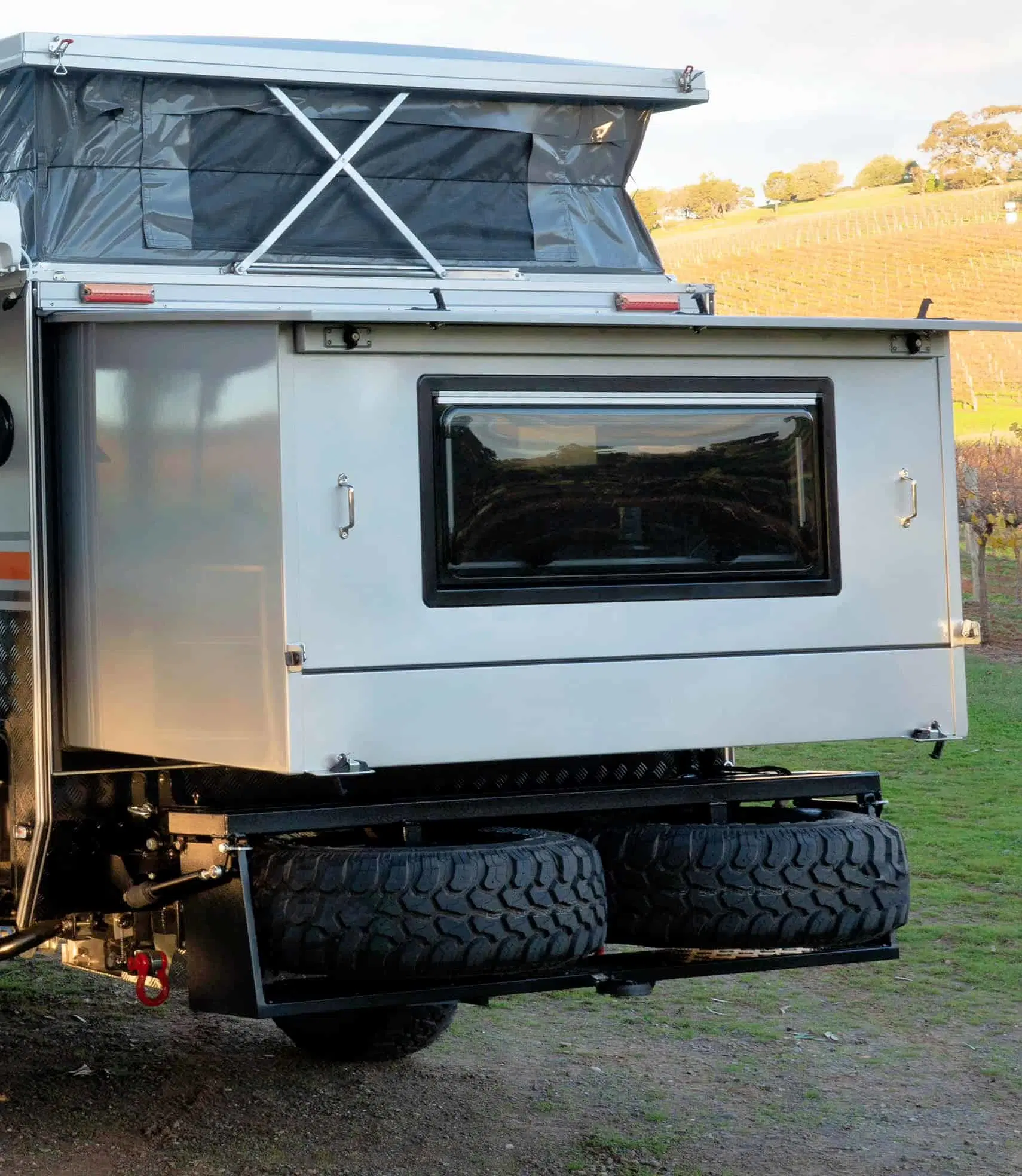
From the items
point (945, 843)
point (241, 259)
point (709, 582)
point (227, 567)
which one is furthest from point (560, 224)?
point (945, 843)

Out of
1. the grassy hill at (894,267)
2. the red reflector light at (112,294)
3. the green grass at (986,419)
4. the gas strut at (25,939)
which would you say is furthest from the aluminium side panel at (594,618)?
the grassy hill at (894,267)

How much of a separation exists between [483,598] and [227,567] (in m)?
0.60

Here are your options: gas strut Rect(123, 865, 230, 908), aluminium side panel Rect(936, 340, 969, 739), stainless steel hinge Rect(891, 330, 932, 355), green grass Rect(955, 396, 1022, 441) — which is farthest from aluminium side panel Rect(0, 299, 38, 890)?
green grass Rect(955, 396, 1022, 441)

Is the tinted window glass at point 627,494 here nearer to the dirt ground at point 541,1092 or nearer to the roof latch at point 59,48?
the roof latch at point 59,48

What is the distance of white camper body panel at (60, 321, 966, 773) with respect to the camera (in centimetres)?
391

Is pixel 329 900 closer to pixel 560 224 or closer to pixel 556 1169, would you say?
pixel 556 1169

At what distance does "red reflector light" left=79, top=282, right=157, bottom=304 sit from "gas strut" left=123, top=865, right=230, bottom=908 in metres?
1.50

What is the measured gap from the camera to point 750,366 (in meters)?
4.32

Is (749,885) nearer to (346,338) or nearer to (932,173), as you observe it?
(346,338)

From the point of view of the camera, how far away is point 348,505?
3.93m

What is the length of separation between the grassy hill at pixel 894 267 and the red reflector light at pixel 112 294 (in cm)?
2165

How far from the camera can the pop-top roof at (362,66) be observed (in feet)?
15.6

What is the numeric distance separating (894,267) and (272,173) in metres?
35.1

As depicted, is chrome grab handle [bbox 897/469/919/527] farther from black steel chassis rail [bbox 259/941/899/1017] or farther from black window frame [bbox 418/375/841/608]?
black steel chassis rail [bbox 259/941/899/1017]
